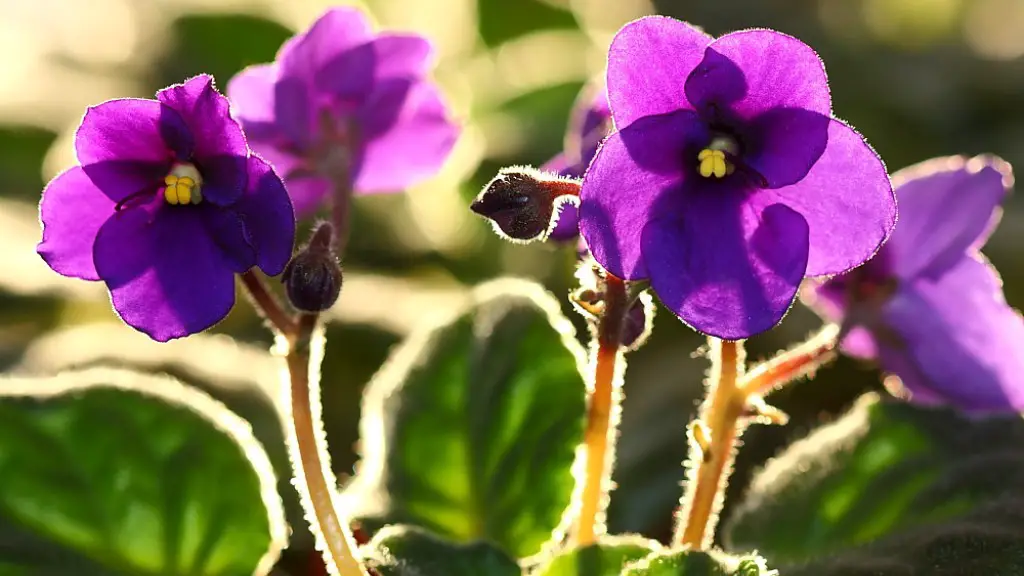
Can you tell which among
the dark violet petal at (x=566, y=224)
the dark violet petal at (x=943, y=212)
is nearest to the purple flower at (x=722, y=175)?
the dark violet petal at (x=566, y=224)

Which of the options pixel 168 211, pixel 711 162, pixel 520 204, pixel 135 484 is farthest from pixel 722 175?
pixel 135 484

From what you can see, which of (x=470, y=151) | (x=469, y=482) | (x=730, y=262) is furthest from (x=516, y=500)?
(x=470, y=151)

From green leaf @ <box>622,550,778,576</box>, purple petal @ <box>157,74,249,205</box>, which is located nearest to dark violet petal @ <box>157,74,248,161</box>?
purple petal @ <box>157,74,249,205</box>

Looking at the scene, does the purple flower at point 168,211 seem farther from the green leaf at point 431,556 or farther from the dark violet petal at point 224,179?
the green leaf at point 431,556

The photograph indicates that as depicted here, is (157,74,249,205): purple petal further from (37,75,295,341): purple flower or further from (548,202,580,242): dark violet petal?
(548,202,580,242): dark violet petal

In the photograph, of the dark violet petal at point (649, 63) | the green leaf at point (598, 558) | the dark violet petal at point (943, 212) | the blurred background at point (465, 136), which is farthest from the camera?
the blurred background at point (465, 136)

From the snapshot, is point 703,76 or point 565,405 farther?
point 565,405

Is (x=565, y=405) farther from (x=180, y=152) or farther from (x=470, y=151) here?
(x=470, y=151)
